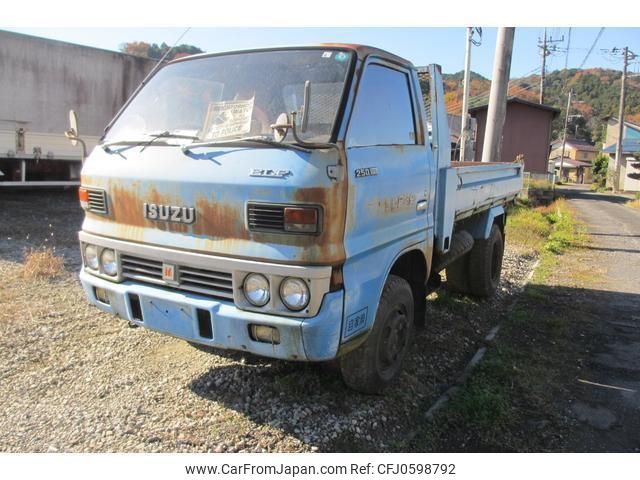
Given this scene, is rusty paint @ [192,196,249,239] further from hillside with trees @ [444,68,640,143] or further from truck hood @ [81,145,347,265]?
hillside with trees @ [444,68,640,143]

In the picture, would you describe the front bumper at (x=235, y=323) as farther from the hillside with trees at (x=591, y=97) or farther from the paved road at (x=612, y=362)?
the hillside with trees at (x=591, y=97)

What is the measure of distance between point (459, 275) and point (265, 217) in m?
3.75

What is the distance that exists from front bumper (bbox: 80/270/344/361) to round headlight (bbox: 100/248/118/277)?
18cm

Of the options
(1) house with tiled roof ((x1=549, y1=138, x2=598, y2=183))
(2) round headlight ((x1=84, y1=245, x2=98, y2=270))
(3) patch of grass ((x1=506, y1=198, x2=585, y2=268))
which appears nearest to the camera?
(2) round headlight ((x1=84, y1=245, x2=98, y2=270))

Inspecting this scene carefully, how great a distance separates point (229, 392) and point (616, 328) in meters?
4.15

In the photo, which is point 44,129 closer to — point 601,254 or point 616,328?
point 616,328

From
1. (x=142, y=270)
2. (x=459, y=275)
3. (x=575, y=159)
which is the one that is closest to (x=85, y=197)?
(x=142, y=270)

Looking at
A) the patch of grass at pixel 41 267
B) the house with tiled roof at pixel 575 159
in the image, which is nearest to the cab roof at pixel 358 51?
the patch of grass at pixel 41 267

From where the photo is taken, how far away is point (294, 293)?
2.60 meters

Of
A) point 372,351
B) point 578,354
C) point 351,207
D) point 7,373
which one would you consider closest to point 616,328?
point 578,354

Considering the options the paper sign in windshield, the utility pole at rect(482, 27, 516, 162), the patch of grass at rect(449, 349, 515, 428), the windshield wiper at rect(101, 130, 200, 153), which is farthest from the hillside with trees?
the windshield wiper at rect(101, 130, 200, 153)

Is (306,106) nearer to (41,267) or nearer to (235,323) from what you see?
(235,323)

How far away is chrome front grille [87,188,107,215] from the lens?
3154mm

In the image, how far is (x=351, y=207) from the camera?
2.72m
